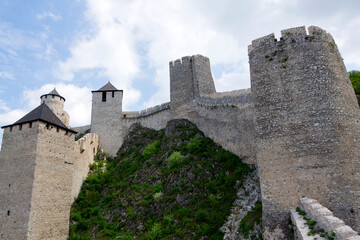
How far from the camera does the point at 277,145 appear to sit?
12.0m

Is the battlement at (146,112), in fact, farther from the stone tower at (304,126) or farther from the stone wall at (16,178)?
the stone tower at (304,126)

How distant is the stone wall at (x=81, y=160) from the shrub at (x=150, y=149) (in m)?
5.14

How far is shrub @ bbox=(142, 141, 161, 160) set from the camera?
25.6m

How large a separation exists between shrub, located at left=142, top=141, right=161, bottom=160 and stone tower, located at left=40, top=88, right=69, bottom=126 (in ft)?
58.8

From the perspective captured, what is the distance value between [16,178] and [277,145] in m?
15.9

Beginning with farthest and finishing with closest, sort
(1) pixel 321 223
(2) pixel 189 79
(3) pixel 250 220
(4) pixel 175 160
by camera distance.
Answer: (2) pixel 189 79 < (4) pixel 175 160 < (3) pixel 250 220 < (1) pixel 321 223

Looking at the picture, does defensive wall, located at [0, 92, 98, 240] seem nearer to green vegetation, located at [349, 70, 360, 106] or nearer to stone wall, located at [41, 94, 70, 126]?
stone wall, located at [41, 94, 70, 126]

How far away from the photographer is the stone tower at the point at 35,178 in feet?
54.4

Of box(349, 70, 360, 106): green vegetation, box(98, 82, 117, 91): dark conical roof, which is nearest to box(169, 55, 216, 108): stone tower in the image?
box(98, 82, 117, 91): dark conical roof

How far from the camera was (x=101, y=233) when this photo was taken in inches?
725

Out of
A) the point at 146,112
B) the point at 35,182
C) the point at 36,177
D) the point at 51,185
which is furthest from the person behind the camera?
the point at 146,112

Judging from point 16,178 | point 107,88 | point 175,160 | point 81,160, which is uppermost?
point 107,88

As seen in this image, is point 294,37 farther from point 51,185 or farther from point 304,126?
point 51,185

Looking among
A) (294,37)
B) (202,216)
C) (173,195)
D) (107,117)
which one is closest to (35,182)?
(173,195)
